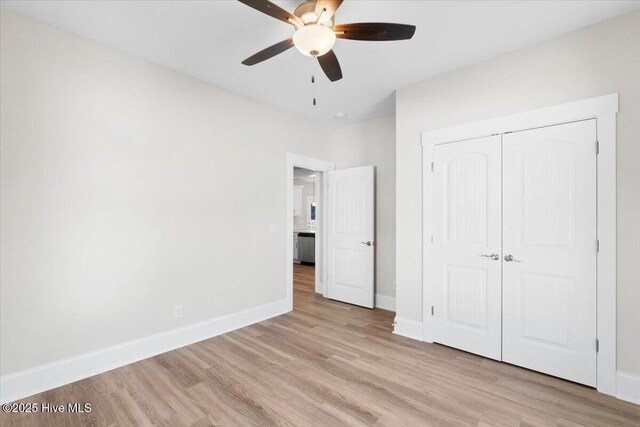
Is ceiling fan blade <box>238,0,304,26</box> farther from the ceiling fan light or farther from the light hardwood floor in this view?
the light hardwood floor

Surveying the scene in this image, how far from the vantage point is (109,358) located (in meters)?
2.54

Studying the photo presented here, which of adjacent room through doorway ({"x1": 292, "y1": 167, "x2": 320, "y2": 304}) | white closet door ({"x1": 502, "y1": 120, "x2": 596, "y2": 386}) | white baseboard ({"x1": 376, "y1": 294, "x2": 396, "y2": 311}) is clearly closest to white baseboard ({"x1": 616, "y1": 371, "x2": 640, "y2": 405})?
white closet door ({"x1": 502, "y1": 120, "x2": 596, "y2": 386})

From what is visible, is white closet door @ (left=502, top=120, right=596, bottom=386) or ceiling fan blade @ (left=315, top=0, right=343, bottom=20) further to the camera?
white closet door @ (left=502, top=120, right=596, bottom=386)

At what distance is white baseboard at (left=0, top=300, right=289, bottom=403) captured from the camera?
2139 millimetres

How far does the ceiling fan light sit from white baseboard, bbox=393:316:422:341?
2.79 meters

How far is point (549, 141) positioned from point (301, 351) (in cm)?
291

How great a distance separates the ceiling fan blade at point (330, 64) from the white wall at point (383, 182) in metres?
2.08

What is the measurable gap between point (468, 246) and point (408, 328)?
1122mm

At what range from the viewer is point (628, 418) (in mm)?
1943

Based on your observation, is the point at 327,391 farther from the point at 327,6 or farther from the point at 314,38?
the point at 327,6

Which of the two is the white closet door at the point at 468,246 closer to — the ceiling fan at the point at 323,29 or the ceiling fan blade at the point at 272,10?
the ceiling fan at the point at 323,29

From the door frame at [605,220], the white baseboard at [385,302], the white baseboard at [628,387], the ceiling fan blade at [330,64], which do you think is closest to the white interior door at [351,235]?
the white baseboard at [385,302]

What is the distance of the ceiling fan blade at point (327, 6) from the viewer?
1.66 metres

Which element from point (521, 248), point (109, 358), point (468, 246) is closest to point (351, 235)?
point (468, 246)
